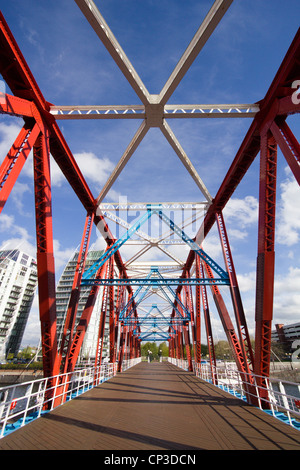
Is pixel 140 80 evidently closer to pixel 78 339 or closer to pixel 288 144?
pixel 288 144

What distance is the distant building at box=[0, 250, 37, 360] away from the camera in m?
74.2

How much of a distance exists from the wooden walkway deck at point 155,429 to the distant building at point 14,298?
260 ft

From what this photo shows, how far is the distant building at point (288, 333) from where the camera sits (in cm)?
9614

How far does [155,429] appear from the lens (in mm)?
6098

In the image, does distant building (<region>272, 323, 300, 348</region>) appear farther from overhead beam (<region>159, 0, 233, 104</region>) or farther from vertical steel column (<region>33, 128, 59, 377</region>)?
overhead beam (<region>159, 0, 233, 104</region>)

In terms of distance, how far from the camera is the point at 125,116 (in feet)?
31.1

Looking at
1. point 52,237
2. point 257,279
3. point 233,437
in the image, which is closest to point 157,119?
point 52,237

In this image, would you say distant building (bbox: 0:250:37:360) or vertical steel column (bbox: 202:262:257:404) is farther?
distant building (bbox: 0:250:37:360)

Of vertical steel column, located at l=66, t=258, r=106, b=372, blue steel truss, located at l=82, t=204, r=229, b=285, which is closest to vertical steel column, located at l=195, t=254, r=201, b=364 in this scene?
blue steel truss, located at l=82, t=204, r=229, b=285

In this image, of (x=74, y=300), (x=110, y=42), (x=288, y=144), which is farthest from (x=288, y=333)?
(x=110, y=42)

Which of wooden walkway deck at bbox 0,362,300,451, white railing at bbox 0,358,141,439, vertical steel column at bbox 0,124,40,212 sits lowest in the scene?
wooden walkway deck at bbox 0,362,300,451

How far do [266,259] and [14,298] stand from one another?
90.9 metres

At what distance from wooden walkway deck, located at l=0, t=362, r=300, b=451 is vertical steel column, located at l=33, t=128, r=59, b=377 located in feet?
7.38

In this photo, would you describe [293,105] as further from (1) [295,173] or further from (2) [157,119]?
(2) [157,119]
